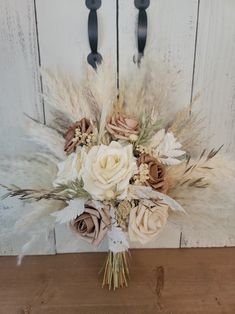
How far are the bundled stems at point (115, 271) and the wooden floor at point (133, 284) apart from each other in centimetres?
2

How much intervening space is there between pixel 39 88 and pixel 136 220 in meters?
0.42

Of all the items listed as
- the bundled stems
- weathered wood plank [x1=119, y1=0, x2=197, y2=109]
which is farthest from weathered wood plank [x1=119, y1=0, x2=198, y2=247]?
the bundled stems

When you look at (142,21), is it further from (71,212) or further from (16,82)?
(71,212)

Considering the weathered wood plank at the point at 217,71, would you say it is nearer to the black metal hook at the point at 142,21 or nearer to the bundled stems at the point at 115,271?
the black metal hook at the point at 142,21

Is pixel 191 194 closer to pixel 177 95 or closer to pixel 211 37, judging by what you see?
pixel 177 95

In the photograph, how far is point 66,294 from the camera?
3.09 feet

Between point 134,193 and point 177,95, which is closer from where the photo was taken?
point 134,193

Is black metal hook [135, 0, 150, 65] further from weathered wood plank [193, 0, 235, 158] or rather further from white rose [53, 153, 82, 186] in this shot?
white rose [53, 153, 82, 186]

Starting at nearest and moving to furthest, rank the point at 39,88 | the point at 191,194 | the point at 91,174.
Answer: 1. the point at 91,174
2. the point at 191,194
3. the point at 39,88

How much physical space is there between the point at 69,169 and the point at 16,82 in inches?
12.0

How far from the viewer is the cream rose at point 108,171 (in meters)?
0.76

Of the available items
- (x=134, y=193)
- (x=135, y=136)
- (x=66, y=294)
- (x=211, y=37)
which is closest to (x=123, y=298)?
(x=66, y=294)

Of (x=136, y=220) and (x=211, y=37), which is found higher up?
(x=211, y=37)

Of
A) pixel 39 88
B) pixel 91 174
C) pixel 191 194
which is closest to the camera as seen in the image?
pixel 91 174
